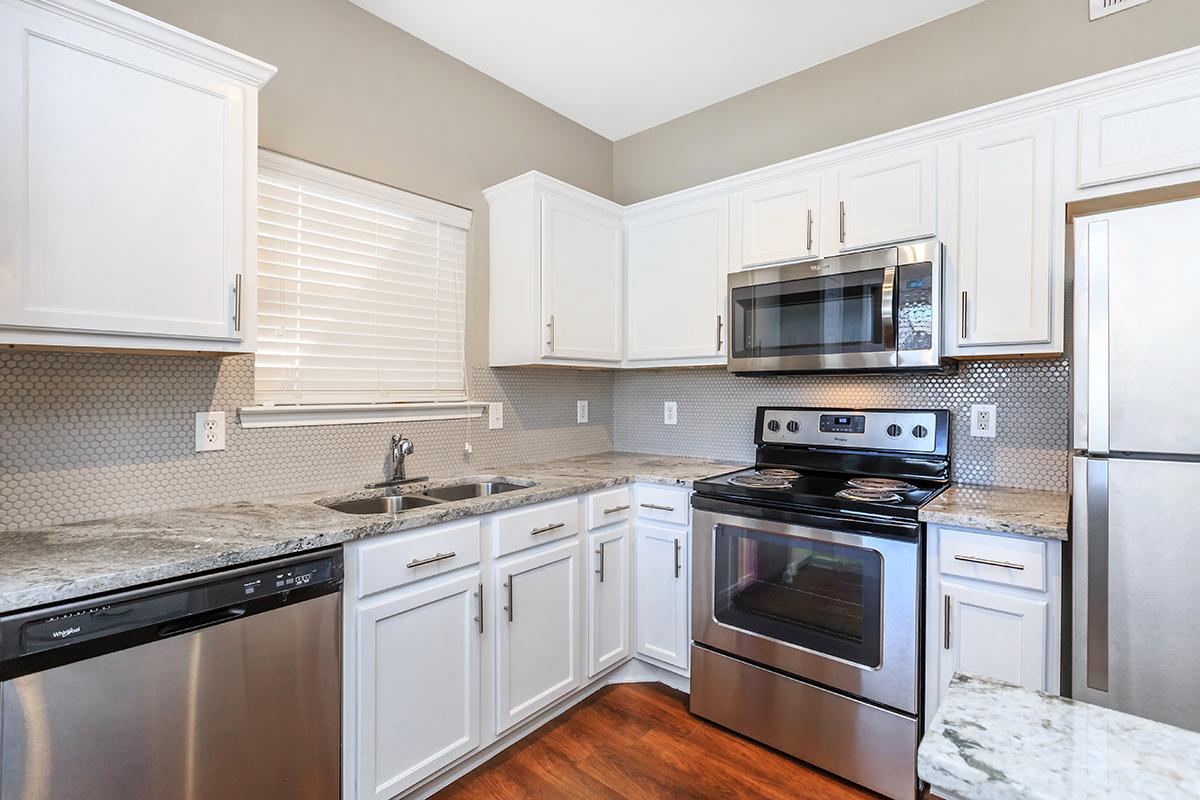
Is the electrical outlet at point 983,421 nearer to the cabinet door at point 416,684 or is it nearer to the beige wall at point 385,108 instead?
the cabinet door at point 416,684

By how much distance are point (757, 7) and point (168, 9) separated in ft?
6.63

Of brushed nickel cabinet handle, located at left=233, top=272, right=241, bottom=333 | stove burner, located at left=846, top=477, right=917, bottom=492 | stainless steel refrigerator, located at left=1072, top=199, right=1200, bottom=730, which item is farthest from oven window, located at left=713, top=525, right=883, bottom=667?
brushed nickel cabinet handle, located at left=233, top=272, right=241, bottom=333

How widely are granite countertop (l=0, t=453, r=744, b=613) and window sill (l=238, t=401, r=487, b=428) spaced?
10.2 inches

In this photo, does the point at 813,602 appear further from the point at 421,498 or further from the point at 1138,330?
the point at 421,498

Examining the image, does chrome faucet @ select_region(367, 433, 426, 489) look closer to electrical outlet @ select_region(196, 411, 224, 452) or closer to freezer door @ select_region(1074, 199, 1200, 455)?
electrical outlet @ select_region(196, 411, 224, 452)

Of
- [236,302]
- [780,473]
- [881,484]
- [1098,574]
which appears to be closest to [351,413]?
[236,302]

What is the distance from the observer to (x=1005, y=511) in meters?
1.75

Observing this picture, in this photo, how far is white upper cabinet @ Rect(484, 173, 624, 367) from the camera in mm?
2572

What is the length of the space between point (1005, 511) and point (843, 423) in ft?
2.62

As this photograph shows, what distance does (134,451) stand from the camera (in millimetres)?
1690

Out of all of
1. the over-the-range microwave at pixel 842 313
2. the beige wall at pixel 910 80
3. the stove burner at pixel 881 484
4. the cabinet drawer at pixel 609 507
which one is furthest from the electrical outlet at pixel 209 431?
the beige wall at pixel 910 80

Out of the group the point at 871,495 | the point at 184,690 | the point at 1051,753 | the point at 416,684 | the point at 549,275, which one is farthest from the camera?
the point at 549,275

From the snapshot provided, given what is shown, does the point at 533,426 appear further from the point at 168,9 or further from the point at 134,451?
the point at 168,9

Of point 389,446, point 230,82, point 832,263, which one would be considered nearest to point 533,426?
point 389,446
